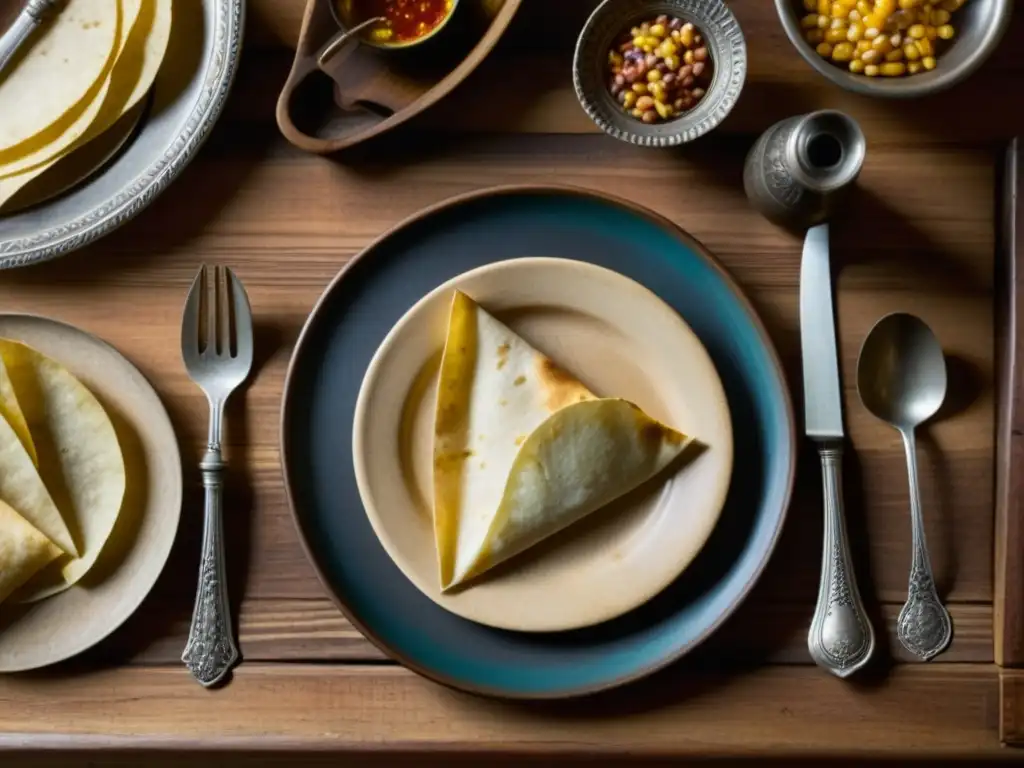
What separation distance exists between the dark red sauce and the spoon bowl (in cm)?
51

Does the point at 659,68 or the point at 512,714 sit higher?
the point at 659,68

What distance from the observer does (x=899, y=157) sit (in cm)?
92

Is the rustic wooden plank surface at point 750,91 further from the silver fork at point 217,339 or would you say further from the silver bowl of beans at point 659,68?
the silver fork at point 217,339

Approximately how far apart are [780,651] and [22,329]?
0.77m

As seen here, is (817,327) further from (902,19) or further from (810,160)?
(902,19)

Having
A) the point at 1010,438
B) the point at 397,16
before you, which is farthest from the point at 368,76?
the point at 1010,438

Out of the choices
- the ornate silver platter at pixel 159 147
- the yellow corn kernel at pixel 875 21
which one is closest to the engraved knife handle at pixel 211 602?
the ornate silver platter at pixel 159 147

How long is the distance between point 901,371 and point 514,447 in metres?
0.37

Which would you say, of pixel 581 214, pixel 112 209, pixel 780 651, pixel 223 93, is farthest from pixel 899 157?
pixel 112 209

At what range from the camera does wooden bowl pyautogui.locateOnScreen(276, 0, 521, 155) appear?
0.88 meters

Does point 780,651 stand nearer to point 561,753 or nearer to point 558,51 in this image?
point 561,753

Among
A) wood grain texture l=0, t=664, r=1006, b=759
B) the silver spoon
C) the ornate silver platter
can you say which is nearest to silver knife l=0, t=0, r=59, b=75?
the ornate silver platter

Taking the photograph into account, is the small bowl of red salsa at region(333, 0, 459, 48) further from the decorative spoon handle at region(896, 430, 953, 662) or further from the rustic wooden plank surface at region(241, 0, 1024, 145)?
the decorative spoon handle at region(896, 430, 953, 662)

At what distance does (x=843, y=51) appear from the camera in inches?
33.6
